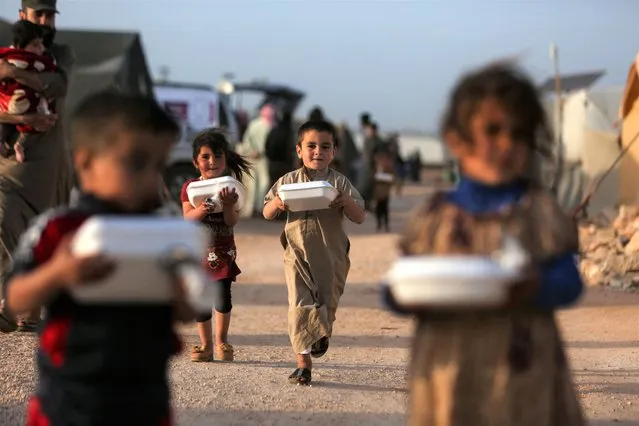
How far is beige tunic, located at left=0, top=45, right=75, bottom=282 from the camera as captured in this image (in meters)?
6.95

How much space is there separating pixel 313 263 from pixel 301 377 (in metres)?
0.64

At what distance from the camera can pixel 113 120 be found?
284 cm

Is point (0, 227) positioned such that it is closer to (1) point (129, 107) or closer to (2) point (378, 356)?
(2) point (378, 356)

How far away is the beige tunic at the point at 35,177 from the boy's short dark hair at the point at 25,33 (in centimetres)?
22

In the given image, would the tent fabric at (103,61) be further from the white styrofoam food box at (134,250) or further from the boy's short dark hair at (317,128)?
the white styrofoam food box at (134,250)

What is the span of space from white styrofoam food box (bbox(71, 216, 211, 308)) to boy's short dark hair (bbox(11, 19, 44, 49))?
4.36 metres

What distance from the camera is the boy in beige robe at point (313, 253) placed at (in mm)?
5918

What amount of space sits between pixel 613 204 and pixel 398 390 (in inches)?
416

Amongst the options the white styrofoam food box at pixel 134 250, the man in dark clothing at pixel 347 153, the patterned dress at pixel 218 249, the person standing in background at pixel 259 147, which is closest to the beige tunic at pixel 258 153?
the person standing in background at pixel 259 147

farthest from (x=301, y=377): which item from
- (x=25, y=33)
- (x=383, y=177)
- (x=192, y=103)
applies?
(x=192, y=103)

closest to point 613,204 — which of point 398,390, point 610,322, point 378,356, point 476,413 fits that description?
point 610,322

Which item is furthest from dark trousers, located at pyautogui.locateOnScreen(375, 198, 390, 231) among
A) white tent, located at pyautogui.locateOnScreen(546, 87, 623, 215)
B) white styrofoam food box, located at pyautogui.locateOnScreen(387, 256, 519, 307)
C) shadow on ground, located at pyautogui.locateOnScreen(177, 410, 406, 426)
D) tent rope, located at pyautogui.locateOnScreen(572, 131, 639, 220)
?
white styrofoam food box, located at pyautogui.locateOnScreen(387, 256, 519, 307)

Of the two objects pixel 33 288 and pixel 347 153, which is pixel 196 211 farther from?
pixel 347 153

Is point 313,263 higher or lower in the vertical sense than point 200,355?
higher
